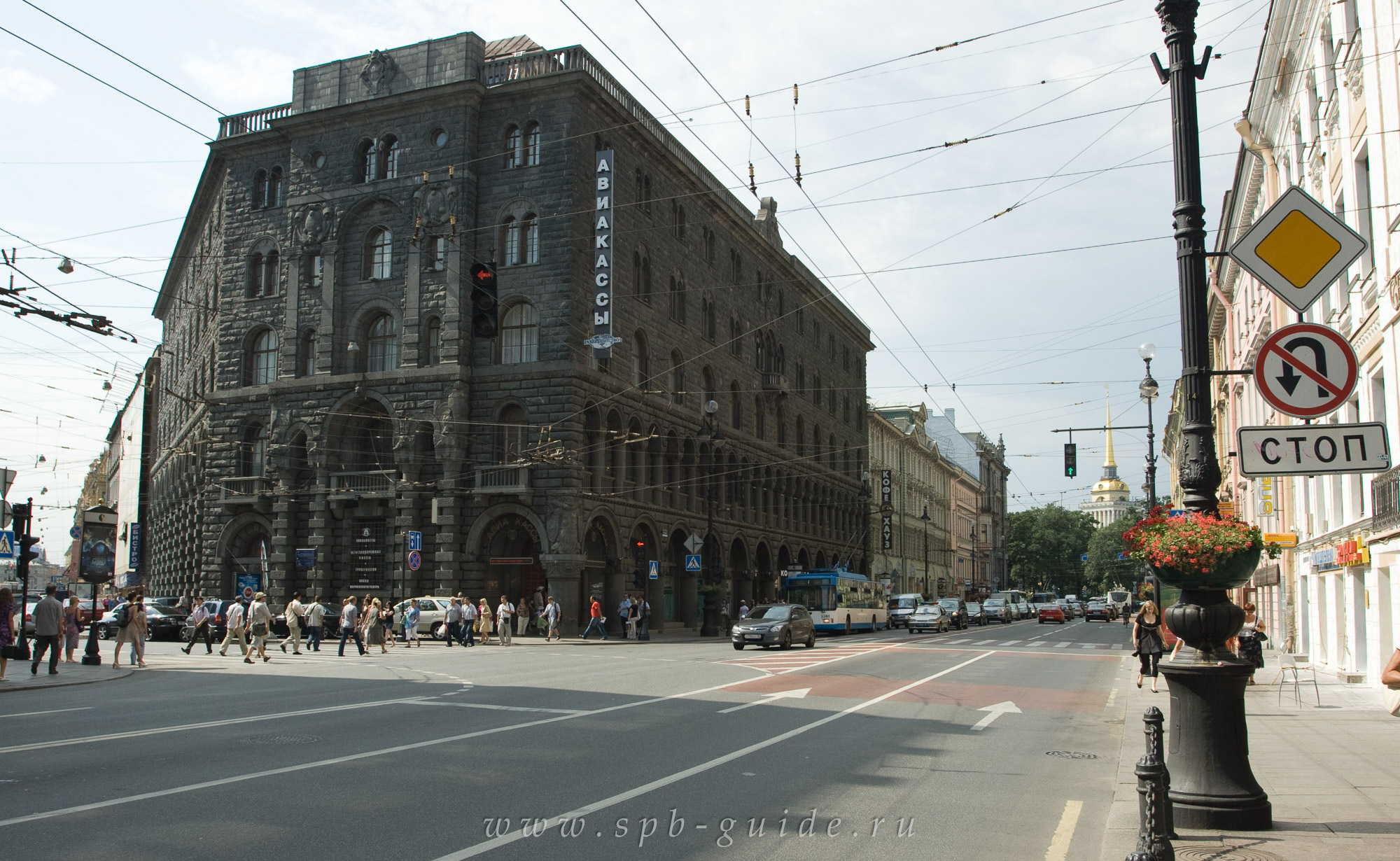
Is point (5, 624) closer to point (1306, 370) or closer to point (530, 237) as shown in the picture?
point (1306, 370)

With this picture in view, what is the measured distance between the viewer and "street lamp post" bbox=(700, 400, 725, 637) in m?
43.2

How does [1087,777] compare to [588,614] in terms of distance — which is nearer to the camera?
[1087,777]

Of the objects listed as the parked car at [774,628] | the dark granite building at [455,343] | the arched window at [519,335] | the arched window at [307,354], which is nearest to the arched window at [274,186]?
the dark granite building at [455,343]

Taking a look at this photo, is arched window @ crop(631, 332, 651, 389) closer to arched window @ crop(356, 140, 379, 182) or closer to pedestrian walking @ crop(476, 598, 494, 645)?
pedestrian walking @ crop(476, 598, 494, 645)

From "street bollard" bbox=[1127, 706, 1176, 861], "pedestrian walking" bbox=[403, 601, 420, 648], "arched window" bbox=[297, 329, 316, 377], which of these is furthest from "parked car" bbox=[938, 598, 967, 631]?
"street bollard" bbox=[1127, 706, 1176, 861]

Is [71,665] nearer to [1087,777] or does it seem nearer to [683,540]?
[1087,777]

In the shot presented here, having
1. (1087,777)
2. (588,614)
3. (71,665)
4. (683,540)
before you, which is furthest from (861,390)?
(1087,777)

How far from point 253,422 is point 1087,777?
41.2 meters

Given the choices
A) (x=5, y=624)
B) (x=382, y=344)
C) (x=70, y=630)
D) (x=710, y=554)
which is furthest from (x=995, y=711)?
(x=382, y=344)

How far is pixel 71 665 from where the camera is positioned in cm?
2423

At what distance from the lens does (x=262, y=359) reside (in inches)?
1800

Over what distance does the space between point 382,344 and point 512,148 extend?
9.15 m

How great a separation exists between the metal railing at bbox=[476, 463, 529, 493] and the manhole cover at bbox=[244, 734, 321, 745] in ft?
88.1

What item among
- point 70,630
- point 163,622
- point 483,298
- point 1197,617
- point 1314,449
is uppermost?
point 483,298
